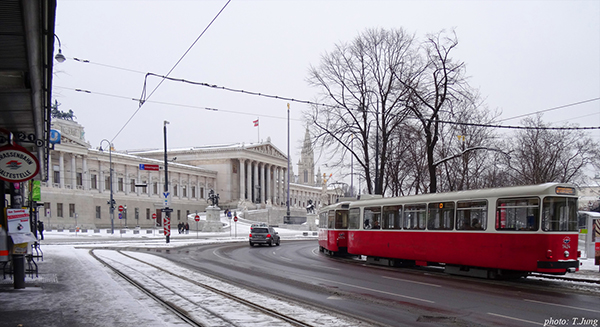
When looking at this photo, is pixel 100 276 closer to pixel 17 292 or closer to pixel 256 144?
pixel 17 292

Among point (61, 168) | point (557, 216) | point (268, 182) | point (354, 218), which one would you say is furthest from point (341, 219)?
point (268, 182)

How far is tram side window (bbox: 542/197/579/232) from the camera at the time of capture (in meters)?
14.8

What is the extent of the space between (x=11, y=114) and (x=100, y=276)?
5.78 metres

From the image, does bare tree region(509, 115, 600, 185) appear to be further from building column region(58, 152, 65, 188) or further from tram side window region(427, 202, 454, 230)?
building column region(58, 152, 65, 188)

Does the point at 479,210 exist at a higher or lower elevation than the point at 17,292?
higher

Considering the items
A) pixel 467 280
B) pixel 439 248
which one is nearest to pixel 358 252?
pixel 439 248

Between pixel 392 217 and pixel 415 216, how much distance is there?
167 cm

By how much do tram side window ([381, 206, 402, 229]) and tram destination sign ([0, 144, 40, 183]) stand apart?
13.9m

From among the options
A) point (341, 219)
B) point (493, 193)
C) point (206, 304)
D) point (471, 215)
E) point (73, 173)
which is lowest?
point (206, 304)

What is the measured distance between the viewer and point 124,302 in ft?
36.7

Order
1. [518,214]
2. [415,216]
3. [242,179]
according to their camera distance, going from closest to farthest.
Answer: [518,214]
[415,216]
[242,179]

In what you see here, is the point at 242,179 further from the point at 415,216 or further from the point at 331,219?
the point at 415,216

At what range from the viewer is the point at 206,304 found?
36.6 ft

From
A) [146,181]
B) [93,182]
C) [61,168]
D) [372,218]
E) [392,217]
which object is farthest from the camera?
[146,181]
